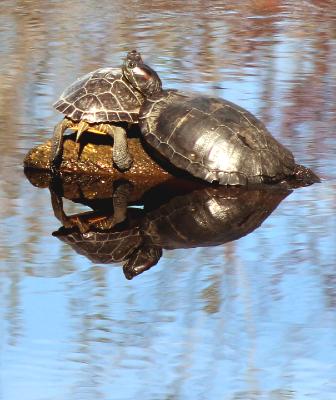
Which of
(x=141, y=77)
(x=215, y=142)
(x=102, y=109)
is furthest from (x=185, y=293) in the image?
(x=141, y=77)

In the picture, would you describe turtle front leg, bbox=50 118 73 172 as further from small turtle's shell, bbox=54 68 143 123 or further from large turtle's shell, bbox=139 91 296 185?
large turtle's shell, bbox=139 91 296 185

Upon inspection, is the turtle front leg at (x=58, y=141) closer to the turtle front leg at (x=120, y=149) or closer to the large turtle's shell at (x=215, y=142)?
the turtle front leg at (x=120, y=149)

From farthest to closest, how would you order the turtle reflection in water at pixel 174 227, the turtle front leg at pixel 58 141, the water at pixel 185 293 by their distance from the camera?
the turtle front leg at pixel 58 141 → the turtle reflection in water at pixel 174 227 → the water at pixel 185 293

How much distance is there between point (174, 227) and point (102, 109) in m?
1.29

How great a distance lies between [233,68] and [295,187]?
3247mm

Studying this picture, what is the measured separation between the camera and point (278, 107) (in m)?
9.77

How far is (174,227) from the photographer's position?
24.3ft

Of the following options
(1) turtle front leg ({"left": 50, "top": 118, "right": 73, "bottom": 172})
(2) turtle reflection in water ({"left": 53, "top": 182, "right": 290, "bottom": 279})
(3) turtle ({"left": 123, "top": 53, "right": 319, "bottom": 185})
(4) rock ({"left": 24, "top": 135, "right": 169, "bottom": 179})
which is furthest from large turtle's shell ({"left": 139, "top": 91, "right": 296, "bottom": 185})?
(1) turtle front leg ({"left": 50, "top": 118, "right": 73, "bottom": 172})

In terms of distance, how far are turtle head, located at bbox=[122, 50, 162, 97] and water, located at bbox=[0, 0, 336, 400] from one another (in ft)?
3.14

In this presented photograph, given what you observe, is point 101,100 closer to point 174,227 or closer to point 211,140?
point 211,140

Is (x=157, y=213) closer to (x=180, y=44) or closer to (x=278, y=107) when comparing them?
(x=278, y=107)

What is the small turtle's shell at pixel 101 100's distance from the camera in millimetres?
8312

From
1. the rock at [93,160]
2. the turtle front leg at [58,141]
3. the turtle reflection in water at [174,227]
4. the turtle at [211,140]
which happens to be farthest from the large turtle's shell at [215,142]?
the turtle front leg at [58,141]

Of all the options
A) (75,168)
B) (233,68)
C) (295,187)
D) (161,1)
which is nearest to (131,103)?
(75,168)
